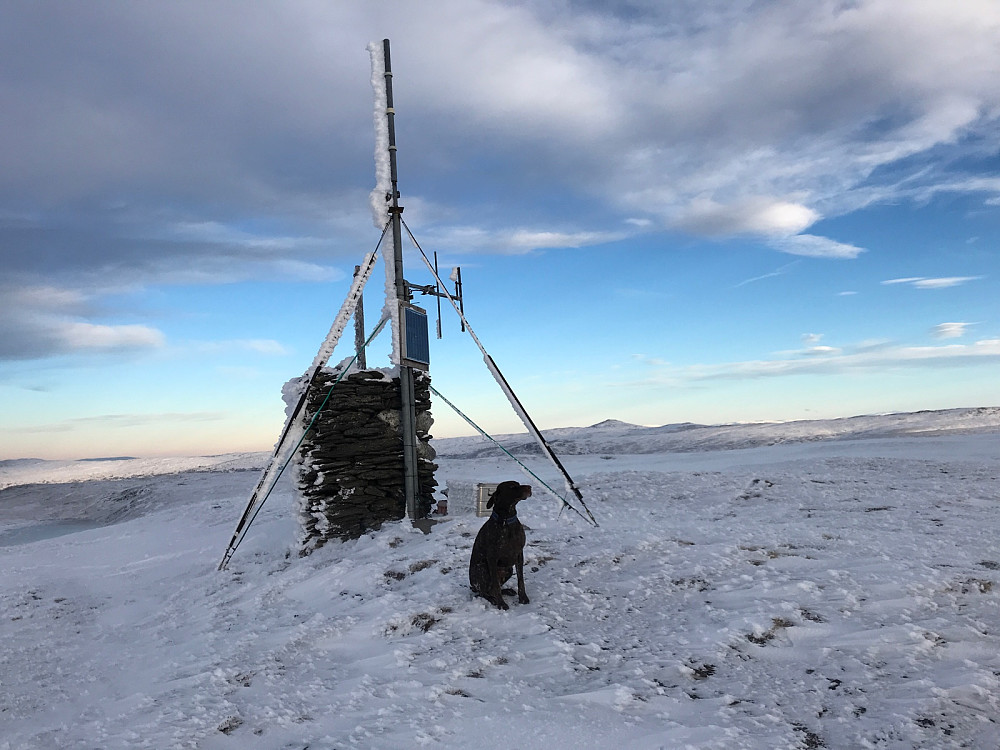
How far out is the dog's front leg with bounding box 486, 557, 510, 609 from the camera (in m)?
6.78

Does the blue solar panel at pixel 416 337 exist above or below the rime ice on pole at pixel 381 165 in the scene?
below

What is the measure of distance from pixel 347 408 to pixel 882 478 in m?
11.7

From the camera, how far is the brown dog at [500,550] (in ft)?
22.5

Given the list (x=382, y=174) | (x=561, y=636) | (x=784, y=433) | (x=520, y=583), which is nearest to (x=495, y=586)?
(x=520, y=583)

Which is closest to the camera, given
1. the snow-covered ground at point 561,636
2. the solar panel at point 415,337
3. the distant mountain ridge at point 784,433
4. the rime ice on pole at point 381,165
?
the snow-covered ground at point 561,636

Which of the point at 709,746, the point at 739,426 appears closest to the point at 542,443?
the point at 709,746

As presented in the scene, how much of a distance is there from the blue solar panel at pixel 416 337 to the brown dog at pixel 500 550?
4.71 meters

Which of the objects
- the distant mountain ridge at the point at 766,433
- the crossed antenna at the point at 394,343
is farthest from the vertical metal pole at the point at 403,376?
the distant mountain ridge at the point at 766,433

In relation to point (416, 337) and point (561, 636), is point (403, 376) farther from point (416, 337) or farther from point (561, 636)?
point (561, 636)

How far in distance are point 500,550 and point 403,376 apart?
194 inches

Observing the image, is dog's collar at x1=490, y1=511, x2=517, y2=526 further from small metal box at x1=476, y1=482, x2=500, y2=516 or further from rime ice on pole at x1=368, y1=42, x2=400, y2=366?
rime ice on pole at x1=368, y1=42, x2=400, y2=366

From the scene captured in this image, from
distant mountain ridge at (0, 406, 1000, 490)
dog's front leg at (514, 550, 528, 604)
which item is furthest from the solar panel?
distant mountain ridge at (0, 406, 1000, 490)

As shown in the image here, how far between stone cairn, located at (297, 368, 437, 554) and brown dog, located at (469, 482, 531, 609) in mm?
4095

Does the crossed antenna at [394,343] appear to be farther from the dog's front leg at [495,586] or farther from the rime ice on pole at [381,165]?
the dog's front leg at [495,586]
